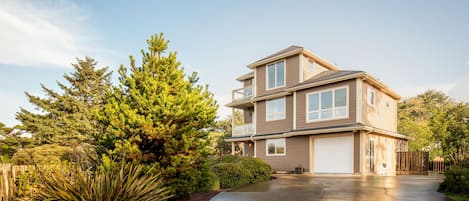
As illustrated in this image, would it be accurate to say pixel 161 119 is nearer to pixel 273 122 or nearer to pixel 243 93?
pixel 273 122

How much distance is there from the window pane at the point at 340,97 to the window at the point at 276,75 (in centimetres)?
426

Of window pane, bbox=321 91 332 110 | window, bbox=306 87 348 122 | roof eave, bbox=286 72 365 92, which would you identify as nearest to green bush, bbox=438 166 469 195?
window, bbox=306 87 348 122

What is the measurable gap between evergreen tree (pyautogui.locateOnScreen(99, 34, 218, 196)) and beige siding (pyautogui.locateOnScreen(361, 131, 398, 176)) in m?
11.3

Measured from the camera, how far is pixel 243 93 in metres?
24.5

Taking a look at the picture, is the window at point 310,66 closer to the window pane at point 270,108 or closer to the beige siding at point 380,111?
the window pane at point 270,108

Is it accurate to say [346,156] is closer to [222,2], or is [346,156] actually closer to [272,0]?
[272,0]

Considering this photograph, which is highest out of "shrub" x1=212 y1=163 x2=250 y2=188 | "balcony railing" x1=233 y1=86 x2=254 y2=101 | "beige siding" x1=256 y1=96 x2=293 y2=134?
"balcony railing" x1=233 y1=86 x2=254 y2=101

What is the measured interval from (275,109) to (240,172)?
9878mm

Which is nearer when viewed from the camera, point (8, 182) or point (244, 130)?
point (8, 182)

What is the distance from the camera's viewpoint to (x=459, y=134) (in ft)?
58.6

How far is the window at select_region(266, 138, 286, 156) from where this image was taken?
19906 mm

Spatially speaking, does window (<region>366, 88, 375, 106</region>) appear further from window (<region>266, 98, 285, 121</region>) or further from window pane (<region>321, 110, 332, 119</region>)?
window (<region>266, 98, 285, 121</region>)

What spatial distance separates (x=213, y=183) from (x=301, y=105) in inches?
400

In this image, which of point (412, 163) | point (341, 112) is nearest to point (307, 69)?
point (341, 112)
